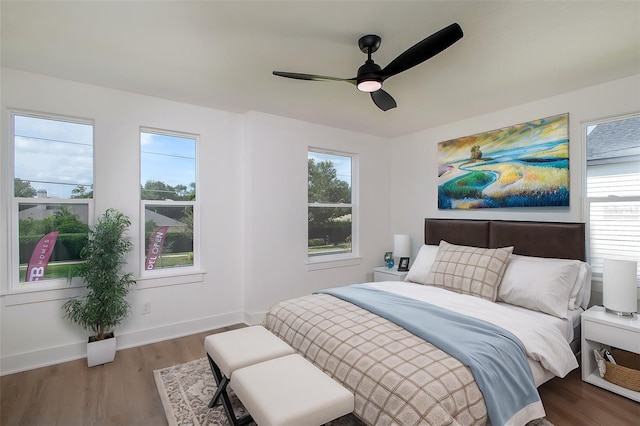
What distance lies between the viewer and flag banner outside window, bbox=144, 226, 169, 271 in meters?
3.41

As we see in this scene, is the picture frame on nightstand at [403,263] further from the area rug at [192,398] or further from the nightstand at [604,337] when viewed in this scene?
the area rug at [192,398]

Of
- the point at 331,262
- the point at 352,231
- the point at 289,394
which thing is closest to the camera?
the point at 289,394

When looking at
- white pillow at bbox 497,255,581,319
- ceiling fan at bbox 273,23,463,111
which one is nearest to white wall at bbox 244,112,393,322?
ceiling fan at bbox 273,23,463,111

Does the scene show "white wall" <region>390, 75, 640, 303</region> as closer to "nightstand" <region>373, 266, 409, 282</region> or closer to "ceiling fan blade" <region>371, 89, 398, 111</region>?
"nightstand" <region>373, 266, 409, 282</region>

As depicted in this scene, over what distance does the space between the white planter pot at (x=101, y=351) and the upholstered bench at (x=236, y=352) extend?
1.28 metres

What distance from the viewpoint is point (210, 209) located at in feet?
12.2

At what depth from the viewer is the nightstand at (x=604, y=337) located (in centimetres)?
228

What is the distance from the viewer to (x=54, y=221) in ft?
9.58

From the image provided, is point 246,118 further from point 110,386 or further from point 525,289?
point 525,289

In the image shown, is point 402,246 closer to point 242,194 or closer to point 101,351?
point 242,194


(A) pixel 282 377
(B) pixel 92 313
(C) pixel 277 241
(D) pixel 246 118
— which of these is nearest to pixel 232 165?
(D) pixel 246 118

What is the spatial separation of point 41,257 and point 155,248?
3.07ft

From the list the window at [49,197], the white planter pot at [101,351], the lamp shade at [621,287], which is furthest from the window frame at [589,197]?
the window at [49,197]

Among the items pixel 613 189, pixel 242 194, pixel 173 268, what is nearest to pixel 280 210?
pixel 242 194
